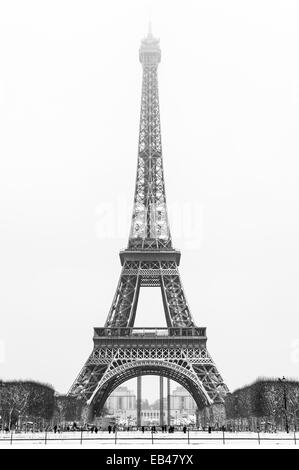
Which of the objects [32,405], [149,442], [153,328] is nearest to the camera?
[149,442]

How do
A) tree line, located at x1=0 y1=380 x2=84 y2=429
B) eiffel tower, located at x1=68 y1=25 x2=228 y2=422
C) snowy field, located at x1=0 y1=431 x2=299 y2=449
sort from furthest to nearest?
eiffel tower, located at x1=68 y1=25 x2=228 y2=422 → tree line, located at x1=0 y1=380 x2=84 y2=429 → snowy field, located at x1=0 y1=431 x2=299 y2=449

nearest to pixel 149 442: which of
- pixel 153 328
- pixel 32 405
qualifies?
pixel 32 405

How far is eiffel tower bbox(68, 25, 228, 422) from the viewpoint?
86625 millimetres

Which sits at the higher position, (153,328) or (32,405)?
(153,328)

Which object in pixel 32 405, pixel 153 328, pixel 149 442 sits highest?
pixel 153 328

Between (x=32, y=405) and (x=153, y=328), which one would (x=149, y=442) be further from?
(x=153, y=328)

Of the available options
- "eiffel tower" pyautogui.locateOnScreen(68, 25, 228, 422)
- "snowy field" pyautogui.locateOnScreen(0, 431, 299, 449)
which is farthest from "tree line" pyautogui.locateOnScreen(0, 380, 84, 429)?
"snowy field" pyautogui.locateOnScreen(0, 431, 299, 449)

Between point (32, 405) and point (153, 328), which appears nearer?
point (32, 405)

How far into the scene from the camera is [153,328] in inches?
3578

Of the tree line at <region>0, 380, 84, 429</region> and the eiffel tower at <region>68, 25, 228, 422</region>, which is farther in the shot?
the eiffel tower at <region>68, 25, 228, 422</region>

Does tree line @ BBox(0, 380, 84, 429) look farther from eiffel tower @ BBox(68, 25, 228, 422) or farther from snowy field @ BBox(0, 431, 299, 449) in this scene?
snowy field @ BBox(0, 431, 299, 449)
